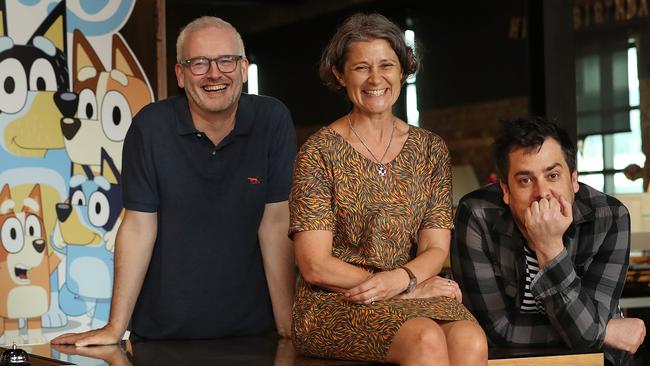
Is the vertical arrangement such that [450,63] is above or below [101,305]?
above

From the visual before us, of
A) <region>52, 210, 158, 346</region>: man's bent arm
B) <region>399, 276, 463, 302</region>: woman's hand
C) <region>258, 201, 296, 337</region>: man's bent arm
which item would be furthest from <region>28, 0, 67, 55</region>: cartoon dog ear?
<region>399, 276, 463, 302</region>: woman's hand

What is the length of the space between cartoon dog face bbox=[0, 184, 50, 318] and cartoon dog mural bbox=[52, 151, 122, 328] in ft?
0.29

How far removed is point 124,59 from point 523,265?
277 centimetres

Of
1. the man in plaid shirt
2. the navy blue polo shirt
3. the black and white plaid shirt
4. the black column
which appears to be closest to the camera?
the man in plaid shirt

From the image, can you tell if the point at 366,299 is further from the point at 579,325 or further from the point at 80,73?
the point at 80,73

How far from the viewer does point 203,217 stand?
3146 millimetres

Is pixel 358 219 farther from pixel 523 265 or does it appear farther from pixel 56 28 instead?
pixel 56 28

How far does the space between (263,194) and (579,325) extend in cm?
102

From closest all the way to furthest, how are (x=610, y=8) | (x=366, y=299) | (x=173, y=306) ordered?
(x=366, y=299)
(x=173, y=306)
(x=610, y=8)

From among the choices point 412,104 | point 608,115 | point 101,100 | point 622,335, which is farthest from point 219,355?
point 412,104

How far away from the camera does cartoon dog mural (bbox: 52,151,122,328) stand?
490 cm

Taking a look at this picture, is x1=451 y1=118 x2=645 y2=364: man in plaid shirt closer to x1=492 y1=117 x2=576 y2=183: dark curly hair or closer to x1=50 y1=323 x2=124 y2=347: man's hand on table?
x1=492 y1=117 x2=576 y2=183: dark curly hair

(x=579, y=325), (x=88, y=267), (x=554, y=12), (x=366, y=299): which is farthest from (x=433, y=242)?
(x=554, y=12)

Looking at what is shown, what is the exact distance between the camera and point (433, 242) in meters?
2.67
